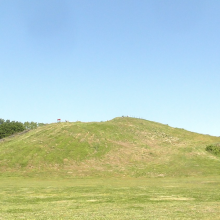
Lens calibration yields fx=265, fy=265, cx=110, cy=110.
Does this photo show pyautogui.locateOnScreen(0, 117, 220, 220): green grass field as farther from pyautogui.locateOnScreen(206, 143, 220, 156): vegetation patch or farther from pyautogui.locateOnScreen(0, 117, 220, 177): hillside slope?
pyautogui.locateOnScreen(206, 143, 220, 156): vegetation patch

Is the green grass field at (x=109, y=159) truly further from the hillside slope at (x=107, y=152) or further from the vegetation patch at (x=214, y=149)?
the vegetation patch at (x=214, y=149)

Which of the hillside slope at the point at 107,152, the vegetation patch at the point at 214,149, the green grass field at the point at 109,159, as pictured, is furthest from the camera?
the vegetation patch at the point at 214,149

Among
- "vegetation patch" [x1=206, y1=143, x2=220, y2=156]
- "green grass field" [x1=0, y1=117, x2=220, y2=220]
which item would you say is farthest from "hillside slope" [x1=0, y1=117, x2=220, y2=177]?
"vegetation patch" [x1=206, y1=143, x2=220, y2=156]

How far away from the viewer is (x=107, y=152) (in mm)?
76000

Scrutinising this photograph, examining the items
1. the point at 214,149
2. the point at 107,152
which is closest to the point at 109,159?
the point at 107,152

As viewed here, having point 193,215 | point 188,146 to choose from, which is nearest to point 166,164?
point 188,146

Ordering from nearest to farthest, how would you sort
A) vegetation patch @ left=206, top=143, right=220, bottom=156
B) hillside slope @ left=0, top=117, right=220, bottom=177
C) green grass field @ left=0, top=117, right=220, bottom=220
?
green grass field @ left=0, top=117, right=220, bottom=220
hillside slope @ left=0, top=117, right=220, bottom=177
vegetation patch @ left=206, top=143, right=220, bottom=156

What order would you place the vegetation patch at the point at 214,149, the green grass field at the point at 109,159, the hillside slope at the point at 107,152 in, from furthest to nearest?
the vegetation patch at the point at 214,149
the hillside slope at the point at 107,152
the green grass field at the point at 109,159

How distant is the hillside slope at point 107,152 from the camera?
213 ft

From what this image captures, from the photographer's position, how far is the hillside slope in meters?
64.9

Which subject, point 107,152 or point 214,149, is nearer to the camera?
point 107,152

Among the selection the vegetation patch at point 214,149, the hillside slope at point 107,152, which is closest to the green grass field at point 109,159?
the hillside slope at point 107,152

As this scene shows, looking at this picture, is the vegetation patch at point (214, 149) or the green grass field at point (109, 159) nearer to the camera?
the green grass field at point (109, 159)

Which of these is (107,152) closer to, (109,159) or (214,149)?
(109,159)
